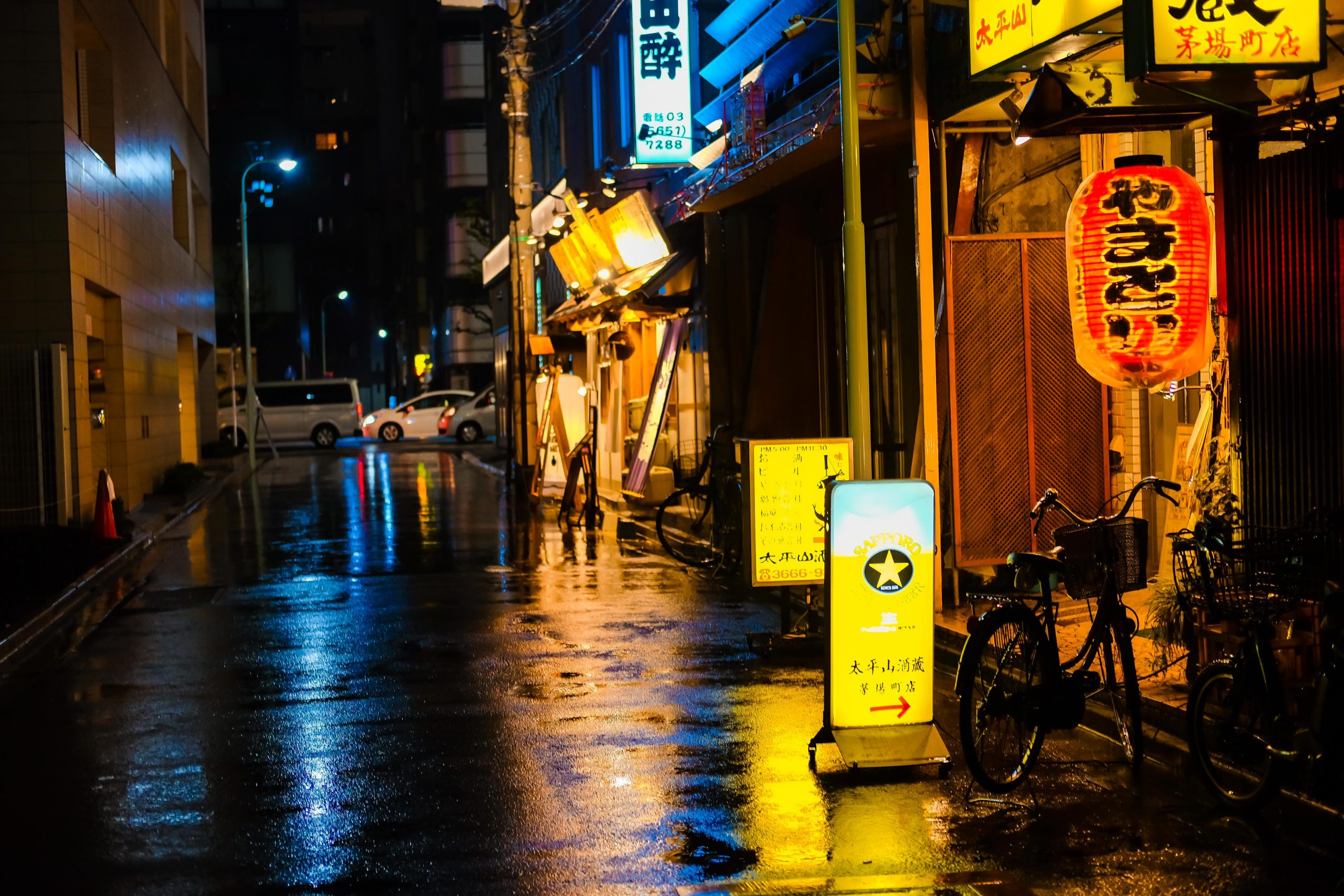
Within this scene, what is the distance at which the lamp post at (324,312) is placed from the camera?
79688mm

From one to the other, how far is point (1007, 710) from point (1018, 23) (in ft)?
16.5

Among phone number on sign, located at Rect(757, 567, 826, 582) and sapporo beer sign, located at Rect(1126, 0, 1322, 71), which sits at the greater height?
sapporo beer sign, located at Rect(1126, 0, 1322, 71)

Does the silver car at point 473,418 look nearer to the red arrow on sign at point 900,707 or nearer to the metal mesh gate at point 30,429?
the metal mesh gate at point 30,429

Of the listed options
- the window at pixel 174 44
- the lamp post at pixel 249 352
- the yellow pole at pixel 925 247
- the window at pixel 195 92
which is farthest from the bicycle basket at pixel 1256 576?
the window at pixel 195 92

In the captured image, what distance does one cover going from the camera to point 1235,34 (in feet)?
25.0

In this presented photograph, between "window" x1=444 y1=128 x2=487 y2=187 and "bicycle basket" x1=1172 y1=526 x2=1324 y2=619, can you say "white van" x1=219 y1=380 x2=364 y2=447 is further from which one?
"bicycle basket" x1=1172 y1=526 x2=1324 y2=619

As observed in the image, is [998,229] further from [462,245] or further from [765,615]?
[462,245]

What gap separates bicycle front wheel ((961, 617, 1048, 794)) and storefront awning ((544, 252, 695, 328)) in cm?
1418

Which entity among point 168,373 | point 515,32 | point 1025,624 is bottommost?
point 1025,624

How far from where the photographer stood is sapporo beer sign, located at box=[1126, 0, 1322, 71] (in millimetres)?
7590

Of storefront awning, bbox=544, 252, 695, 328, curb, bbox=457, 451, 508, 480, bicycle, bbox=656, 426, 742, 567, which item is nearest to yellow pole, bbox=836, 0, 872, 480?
bicycle, bbox=656, 426, 742, 567

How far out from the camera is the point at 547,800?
6.81 m

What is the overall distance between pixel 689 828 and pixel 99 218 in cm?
1937

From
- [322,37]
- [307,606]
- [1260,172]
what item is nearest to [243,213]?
[307,606]
